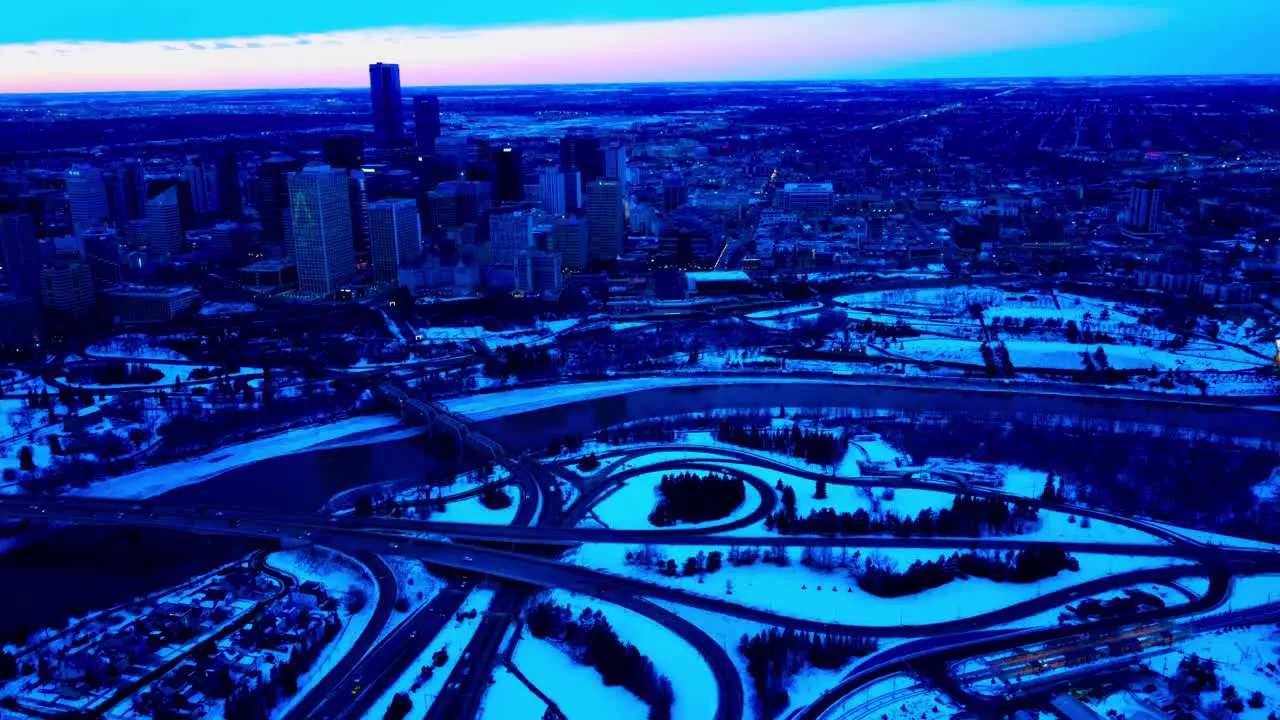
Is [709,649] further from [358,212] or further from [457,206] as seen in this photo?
[457,206]

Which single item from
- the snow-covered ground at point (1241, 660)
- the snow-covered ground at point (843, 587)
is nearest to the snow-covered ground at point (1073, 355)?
the snow-covered ground at point (843, 587)

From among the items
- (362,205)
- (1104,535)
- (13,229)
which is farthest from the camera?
(362,205)

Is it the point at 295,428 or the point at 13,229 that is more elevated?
the point at 13,229

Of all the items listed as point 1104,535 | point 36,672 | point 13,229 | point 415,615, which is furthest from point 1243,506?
point 13,229

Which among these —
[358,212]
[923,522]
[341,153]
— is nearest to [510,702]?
[923,522]

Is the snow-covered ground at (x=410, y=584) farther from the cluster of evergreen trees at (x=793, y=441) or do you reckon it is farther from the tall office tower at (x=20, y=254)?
the tall office tower at (x=20, y=254)

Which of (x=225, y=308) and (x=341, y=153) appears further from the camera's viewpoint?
(x=341, y=153)

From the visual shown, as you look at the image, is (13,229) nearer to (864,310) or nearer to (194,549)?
(194,549)
